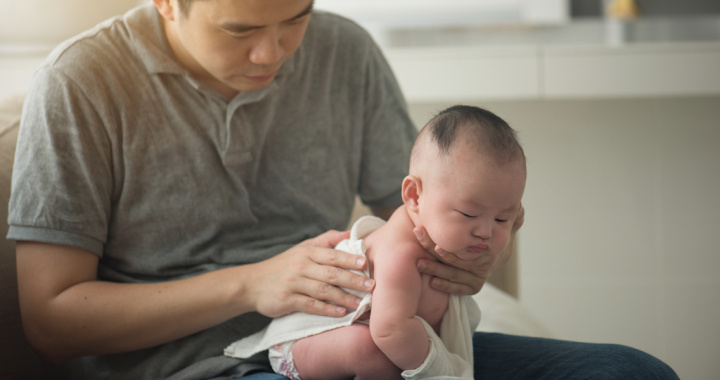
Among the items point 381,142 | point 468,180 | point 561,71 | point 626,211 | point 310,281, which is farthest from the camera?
point 626,211

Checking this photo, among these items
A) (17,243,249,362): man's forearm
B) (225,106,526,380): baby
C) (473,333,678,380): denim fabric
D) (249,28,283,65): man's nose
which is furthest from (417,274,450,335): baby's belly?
(249,28,283,65): man's nose

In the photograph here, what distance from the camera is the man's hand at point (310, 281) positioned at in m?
0.89

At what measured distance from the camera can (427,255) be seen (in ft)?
2.91

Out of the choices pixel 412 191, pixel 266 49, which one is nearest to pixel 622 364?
pixel 412 191

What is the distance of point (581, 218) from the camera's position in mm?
2670

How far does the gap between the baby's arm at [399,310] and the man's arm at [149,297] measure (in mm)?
54

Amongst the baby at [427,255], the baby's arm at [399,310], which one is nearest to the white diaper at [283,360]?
the baby at [427,255]

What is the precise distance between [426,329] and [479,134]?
0.25m

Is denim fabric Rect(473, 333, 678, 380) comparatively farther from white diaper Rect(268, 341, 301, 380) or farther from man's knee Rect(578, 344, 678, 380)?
white diaper Rect(268, 341, 301, 380)

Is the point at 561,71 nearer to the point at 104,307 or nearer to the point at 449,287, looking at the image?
the point at 449,287

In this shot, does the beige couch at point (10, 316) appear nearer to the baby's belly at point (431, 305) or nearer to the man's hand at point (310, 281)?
the man's hand at point (310, 281)

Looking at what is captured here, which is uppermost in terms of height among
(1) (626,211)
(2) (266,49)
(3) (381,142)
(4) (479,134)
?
(2) (266,49)

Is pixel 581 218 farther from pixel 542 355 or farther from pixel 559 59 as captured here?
pixel 542 355

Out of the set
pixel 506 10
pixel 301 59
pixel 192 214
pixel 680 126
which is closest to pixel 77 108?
pixel 192 214
